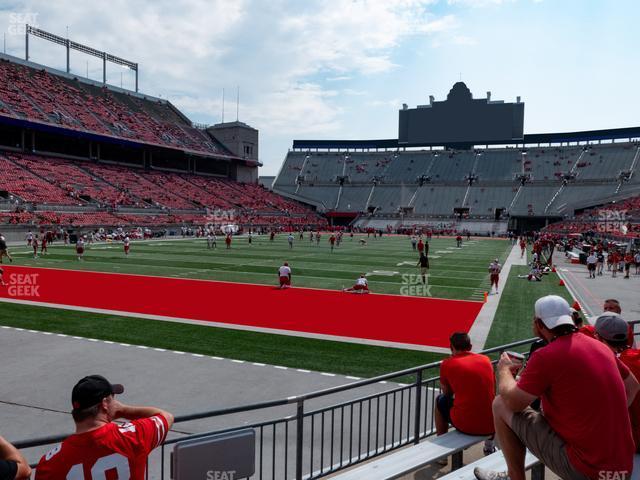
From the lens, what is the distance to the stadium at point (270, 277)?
5648 mm

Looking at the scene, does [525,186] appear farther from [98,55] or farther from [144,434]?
[144,434]

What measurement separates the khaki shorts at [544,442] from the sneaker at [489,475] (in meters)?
0.63

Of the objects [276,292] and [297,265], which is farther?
[297,265]

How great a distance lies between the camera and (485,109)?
87500 millimetres

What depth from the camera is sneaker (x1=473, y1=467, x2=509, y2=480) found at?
3.99 metres

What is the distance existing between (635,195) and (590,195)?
6.53 meters

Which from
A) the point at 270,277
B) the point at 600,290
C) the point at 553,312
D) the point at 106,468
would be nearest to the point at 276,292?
the point at 270,277

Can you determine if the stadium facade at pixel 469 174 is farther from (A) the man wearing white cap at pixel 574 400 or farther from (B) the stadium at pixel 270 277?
(A) the man wearing white cap at pixel 574 400

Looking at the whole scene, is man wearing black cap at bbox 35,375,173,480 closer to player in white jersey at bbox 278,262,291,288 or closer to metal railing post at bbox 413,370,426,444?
metal railing post at bbox 413,370,426,444

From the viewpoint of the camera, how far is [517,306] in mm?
16500

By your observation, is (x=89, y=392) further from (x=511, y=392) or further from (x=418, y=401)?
(x=418, y=401)

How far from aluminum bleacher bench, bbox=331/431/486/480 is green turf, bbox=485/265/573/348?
7047 mm

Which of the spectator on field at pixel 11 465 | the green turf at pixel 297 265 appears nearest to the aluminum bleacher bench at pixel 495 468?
the spectator on field at pixel 11 465

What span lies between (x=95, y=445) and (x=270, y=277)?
793 inches
